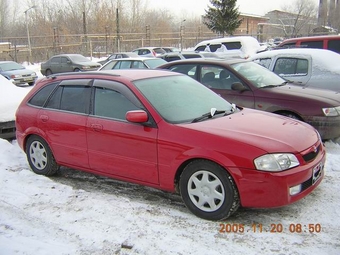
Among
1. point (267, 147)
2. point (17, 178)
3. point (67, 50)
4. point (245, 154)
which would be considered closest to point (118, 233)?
point (245, 154)

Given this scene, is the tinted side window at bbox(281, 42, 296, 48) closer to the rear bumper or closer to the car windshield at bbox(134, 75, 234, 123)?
the car windshield at bbox(134, 75, 234, 123)

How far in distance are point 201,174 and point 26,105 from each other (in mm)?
3173

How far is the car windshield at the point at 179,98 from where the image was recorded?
13.4 ft

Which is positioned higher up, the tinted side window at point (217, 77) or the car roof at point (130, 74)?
the car roof at point (130, 74)

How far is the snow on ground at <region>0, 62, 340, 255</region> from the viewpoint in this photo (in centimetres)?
317

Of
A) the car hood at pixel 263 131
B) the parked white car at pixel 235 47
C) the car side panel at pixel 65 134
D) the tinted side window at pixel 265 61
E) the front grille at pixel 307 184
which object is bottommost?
the front grille at pixel 307 184

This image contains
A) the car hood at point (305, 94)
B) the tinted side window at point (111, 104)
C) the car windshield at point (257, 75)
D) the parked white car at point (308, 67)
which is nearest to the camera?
the tinted side window at point (111, 104)

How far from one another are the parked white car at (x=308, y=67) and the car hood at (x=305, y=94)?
142 centimetres

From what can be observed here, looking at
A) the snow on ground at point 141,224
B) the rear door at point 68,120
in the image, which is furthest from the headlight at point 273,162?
the rear door at point 68,120

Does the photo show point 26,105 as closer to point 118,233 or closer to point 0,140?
point 0,140

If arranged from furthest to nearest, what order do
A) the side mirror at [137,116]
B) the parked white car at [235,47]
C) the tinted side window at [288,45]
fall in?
the parked white car at [235,47], the tinted side window at [288,45], the side mirror at [137,116]

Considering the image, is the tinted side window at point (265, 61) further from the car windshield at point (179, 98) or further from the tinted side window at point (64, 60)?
the tinted side window at point (64, 60)

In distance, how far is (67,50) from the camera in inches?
1528

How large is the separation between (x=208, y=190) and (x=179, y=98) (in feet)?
4.30
